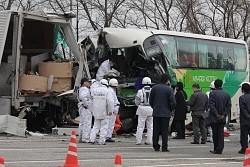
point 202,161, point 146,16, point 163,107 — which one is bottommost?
point 202,161

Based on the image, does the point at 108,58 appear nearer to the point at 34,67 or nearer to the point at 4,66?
the point at 34,67

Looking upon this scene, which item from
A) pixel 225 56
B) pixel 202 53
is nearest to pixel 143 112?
pixel 202 53

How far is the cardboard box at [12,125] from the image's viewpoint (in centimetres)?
1750

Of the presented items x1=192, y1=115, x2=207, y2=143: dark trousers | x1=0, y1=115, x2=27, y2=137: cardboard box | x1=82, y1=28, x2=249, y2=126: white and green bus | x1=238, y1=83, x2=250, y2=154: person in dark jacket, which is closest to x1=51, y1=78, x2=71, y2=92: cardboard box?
x1=82, y1=28, x2=249, y2=126: white and green bus

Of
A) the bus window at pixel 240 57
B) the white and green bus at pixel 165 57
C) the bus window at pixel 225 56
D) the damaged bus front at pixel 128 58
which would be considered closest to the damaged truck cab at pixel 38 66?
the damaged bus front at pixel 128 58

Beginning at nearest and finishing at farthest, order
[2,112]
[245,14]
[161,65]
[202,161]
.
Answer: [202,161] → [2,112] → [161,65] → [245,14]

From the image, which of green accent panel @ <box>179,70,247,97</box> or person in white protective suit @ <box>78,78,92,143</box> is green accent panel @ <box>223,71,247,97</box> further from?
person in white protective suit @ <box>78,78,92,143</box>

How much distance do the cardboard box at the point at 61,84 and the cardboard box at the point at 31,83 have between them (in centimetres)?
54

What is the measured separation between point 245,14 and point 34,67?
2430cm

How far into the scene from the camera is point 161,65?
20500 millimetres

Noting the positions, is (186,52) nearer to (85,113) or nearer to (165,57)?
(165,57)

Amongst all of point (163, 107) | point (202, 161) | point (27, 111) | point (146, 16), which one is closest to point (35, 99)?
point (27, 111)

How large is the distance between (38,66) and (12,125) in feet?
11.5

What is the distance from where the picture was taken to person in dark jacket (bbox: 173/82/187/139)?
1883cm
